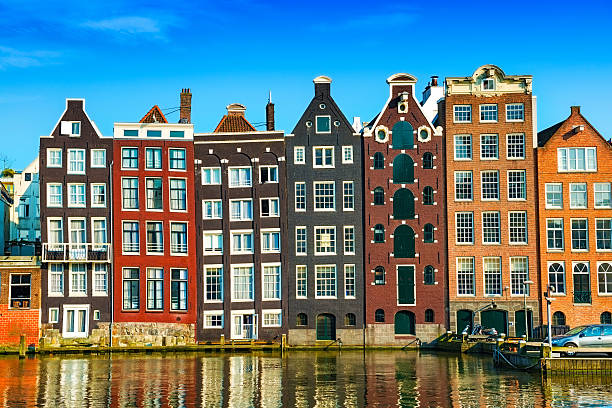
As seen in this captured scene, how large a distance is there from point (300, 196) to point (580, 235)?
22.8 metres

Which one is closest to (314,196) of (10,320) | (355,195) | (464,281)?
(355,195)

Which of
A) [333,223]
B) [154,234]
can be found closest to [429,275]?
Result: [333,223]

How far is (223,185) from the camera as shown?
71938 mm

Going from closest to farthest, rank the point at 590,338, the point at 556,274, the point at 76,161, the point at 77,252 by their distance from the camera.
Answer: the point at 590,338, the point at 77,252, the point at 556,274, the point at 76,161

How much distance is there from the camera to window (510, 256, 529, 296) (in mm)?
70375

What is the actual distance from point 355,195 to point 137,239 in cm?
1798

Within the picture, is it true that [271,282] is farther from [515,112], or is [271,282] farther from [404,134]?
[515,112]

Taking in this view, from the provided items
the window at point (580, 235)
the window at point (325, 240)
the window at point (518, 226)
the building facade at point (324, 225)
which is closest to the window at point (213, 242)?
the building facade at point (324, 225)

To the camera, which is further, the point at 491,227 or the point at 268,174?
the point at 268,174

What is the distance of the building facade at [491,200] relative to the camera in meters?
70.2

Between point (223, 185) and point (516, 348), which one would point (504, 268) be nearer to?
point (516, 348)

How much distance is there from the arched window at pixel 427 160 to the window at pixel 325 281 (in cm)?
1114

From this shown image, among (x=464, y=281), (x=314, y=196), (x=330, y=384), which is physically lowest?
(x=330, y=384)

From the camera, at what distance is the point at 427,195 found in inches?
2808
